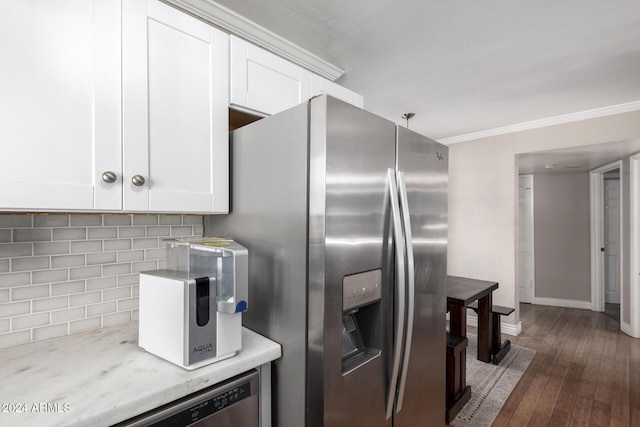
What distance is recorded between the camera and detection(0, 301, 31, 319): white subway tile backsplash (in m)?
1.19

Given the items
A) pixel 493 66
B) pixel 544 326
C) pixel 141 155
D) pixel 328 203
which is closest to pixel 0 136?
pixel 141 155

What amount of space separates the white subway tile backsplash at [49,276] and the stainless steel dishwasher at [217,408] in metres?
0.76

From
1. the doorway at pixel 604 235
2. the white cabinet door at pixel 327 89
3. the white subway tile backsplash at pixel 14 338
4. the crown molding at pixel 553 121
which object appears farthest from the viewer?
the doorway at pixel 604 235

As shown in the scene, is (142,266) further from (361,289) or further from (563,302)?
(563,302)

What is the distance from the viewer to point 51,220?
1278 millimetres

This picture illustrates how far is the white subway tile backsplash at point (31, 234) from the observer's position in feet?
3.98

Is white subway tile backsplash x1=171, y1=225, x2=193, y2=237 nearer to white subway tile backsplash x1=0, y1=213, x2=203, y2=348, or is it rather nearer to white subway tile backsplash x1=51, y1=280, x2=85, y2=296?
white subway tile backsplash x1=0, y1=213, x2=203, y2=348


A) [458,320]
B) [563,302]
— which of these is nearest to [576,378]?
[458,320]

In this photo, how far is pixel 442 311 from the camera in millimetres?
1638

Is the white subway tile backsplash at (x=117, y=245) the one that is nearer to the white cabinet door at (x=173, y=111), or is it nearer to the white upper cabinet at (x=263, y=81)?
the white cabinet door at (x=173, y=111)

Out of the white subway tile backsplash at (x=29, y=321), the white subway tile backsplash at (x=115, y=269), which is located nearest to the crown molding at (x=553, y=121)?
the white subway tile backsplash at (x=115, y=269)

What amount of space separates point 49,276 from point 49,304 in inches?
4.4

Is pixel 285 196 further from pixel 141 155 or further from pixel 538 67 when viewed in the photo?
pixel 538 67

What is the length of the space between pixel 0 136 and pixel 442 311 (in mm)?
1826
